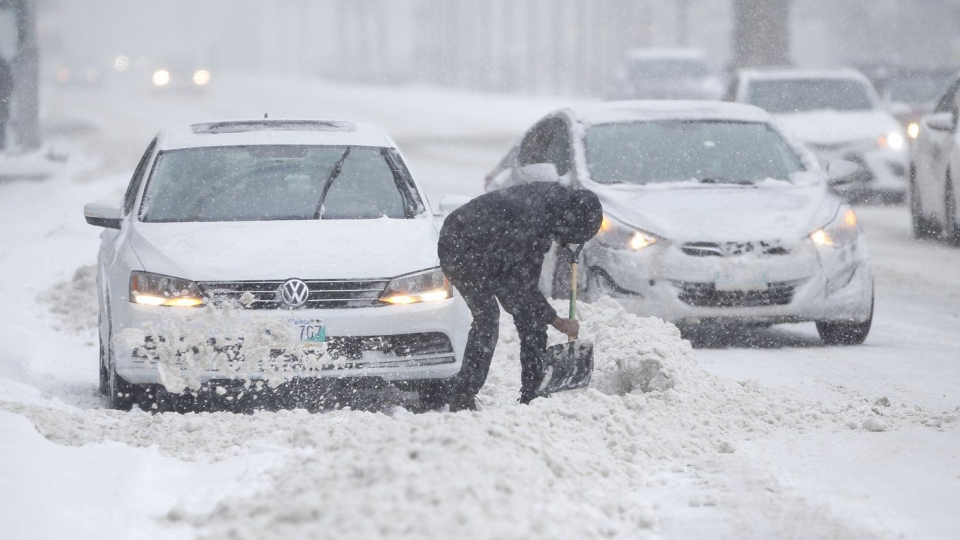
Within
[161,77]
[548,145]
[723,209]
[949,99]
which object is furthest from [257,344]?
[161,77]

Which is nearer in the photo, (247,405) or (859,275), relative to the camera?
(247,405)

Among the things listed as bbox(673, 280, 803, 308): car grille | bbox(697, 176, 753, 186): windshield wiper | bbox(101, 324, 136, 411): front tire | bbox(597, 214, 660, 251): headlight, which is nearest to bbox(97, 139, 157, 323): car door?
bbox(101, 324, 136, 411): front tire

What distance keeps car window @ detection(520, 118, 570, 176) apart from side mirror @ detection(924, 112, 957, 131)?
4.71 meters

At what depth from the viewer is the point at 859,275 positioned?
925cm

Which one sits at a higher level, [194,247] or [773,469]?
[194,247]

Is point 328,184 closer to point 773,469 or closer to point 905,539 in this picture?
point 773,469

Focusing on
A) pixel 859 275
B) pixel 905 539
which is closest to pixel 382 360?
pixel 905 539

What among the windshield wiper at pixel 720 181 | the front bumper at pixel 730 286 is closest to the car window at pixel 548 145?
the windshield wiper at pixel 720 181

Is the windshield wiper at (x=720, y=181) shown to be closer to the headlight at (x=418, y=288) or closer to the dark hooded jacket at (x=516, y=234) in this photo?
the headlight at (x=418, y=288)

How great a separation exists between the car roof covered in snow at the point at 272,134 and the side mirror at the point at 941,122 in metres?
7.06

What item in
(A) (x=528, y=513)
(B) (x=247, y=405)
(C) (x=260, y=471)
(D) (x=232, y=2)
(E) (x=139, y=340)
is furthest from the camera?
(D) (x=232, y=2)

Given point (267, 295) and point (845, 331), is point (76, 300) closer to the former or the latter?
point (267, 295)

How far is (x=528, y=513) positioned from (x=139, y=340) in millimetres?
2833

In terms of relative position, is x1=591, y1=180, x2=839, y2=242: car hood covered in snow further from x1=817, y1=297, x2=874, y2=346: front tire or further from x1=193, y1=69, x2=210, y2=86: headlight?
x1=193, y1=69, x2=210, y2=86: headlight
